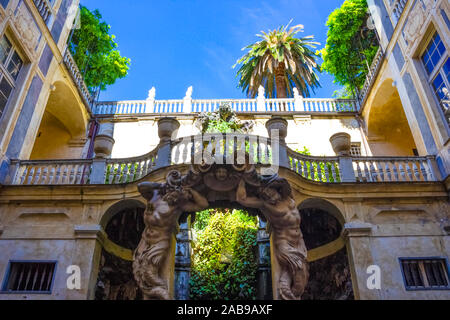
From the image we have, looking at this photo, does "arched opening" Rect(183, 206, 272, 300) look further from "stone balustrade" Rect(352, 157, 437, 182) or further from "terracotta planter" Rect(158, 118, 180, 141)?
"stone balustrade" Rect(352, 157, 437, 182)

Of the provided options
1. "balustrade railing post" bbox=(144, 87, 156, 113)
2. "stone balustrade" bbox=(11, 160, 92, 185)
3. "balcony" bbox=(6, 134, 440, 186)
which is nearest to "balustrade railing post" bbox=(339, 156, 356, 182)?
"balcony" bbox=(6, 134, 440, 186)

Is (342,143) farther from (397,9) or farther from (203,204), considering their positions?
(397,9)

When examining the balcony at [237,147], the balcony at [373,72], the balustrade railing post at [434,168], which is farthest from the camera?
the balcony at [373,72]

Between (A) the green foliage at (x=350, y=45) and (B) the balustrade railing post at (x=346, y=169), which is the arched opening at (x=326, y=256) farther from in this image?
(A) the green foliage at (x=350, y=45)

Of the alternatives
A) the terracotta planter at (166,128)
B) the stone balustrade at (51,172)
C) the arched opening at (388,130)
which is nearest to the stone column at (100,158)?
the stone balustrade at (51,172)

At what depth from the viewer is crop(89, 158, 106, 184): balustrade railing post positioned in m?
9.45

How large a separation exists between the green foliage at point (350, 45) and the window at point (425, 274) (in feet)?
34.7

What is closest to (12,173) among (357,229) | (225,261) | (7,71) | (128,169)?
(7,71)

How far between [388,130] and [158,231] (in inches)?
487

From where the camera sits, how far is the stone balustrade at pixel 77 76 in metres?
13.8

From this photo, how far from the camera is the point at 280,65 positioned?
2173cm

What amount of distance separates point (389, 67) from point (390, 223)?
6.57 m

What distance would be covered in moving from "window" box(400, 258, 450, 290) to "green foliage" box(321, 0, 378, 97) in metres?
10.6
